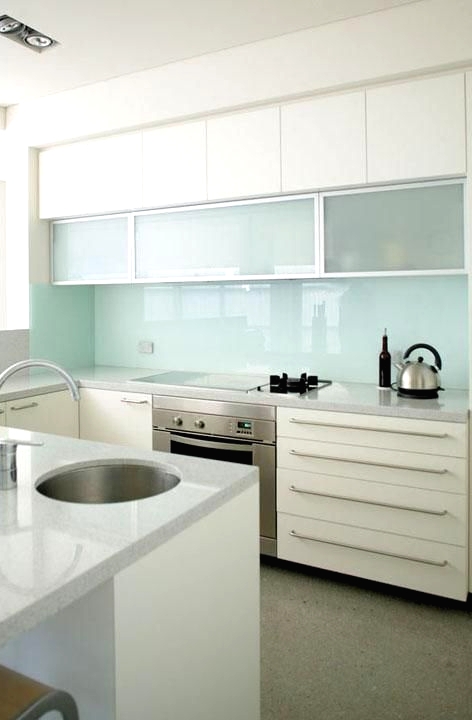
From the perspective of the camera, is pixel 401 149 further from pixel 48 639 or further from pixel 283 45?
pixel 48 639

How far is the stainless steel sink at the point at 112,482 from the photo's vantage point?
65.3 inches

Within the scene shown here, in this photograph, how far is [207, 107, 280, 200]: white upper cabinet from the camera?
3.08 metres

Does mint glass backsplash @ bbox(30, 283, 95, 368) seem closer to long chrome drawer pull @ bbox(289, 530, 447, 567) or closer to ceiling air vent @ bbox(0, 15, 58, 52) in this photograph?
ceiling air vent @ bbox(0, 15, 58, 52)

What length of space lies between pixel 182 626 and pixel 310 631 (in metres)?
1.38

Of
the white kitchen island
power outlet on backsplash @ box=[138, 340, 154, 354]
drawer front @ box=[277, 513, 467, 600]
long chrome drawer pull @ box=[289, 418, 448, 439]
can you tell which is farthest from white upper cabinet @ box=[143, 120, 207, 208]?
the white kitchen island

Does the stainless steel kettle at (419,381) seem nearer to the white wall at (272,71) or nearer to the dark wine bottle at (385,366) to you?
the dark wine bottle at (385,366)

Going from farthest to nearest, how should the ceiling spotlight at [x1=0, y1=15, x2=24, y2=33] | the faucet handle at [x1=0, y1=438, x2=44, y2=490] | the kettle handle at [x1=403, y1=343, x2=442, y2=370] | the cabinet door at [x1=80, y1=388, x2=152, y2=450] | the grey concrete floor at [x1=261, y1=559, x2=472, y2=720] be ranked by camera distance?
the cabinet door at [x1=80, y1=388, x2=152, y2=450] → the kettle handle at [x1=403, y1=343, x2=442, y2=370] → the ceiling spotlight at [x1=0, y1=15, x2=24, y2=33] → the grey concrete floor at [x1=261, y1=559, x2=472, y2=720] → the faucet handle at [x1=0, y1=438, x2=44, y2=490]

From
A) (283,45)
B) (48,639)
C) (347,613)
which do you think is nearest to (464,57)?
(283,45)

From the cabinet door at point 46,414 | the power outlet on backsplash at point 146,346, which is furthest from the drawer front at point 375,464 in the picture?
the power outlet on backsplash at point 146,346

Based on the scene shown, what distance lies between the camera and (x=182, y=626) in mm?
1298

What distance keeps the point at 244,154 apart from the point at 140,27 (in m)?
0.79

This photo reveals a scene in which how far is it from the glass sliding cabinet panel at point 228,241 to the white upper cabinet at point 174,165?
126mm

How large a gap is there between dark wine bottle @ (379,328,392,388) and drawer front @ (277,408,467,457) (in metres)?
0.49

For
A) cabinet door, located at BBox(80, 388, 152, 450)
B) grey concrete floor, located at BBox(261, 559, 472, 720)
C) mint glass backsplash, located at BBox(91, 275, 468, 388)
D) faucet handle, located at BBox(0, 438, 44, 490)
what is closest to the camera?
faucet handle, located at BBox(0, 438, 44, 490)
